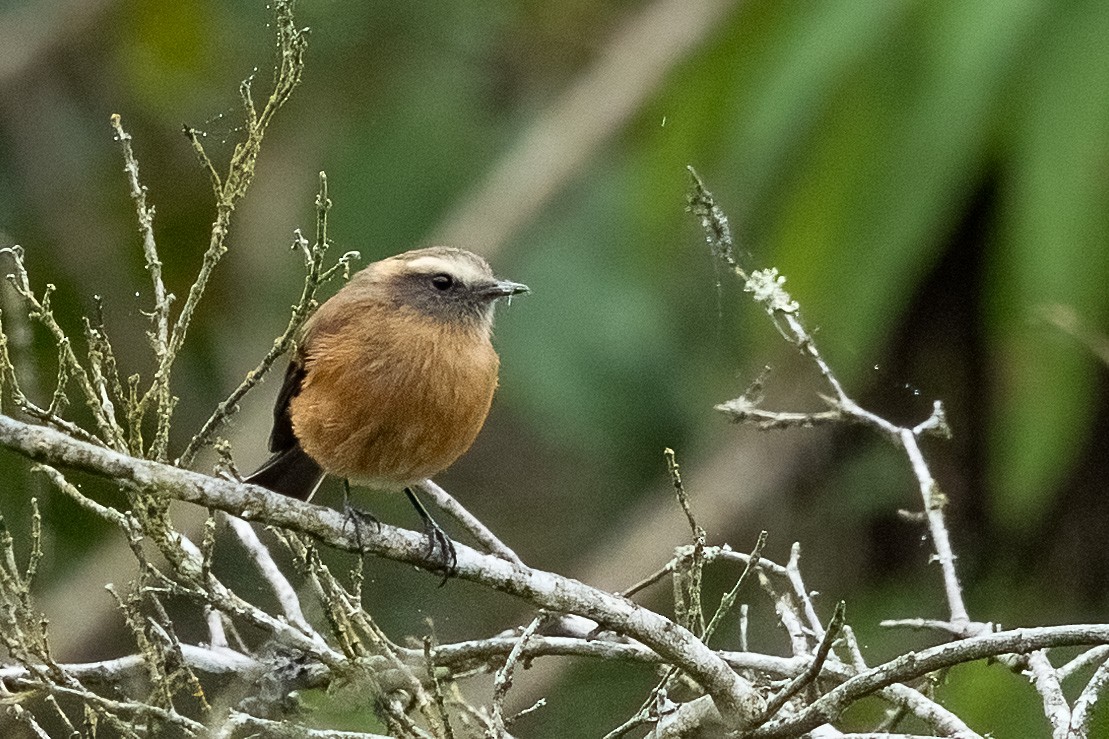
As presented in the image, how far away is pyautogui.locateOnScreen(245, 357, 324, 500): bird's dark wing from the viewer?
516 centimetres

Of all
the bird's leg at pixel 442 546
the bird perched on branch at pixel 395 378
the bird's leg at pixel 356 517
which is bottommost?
the bird's leg at pixel 442 546

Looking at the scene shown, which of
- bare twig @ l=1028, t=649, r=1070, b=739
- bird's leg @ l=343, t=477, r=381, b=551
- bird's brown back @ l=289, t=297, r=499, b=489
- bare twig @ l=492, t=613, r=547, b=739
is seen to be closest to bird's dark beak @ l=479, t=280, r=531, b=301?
bird's brown back @ l=289, t=297, r=499, b=489

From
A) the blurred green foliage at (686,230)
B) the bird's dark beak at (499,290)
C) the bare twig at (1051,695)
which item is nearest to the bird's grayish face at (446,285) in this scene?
the bird's dark beak at (499,290)

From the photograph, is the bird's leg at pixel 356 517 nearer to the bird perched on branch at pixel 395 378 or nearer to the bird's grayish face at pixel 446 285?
the bird perched on branch at pixel 395 378

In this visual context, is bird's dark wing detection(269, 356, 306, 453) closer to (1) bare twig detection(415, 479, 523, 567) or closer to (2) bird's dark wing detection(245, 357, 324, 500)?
(2) bird's dark wing detection(245, 357, 324, 500)

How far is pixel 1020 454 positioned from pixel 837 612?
12.4 ft

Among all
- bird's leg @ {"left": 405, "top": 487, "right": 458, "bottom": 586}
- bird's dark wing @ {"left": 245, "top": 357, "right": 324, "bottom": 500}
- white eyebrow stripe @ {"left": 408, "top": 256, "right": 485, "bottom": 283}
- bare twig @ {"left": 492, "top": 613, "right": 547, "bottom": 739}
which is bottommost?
bare twig @ {"left": 492, "top": 613, "right": 547, "bottom": 739}

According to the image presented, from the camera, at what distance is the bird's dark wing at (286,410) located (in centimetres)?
503

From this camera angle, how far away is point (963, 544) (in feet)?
22.9

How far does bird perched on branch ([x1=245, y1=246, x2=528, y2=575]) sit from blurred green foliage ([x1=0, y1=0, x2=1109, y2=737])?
932 millimetres

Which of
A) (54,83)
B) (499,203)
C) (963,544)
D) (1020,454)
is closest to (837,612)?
(1020,454)

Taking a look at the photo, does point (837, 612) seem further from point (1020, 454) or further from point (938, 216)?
point (938, 216)

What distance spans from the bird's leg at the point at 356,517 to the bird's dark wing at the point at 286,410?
0.23 m

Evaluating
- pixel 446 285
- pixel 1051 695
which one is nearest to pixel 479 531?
pixel 446 285
